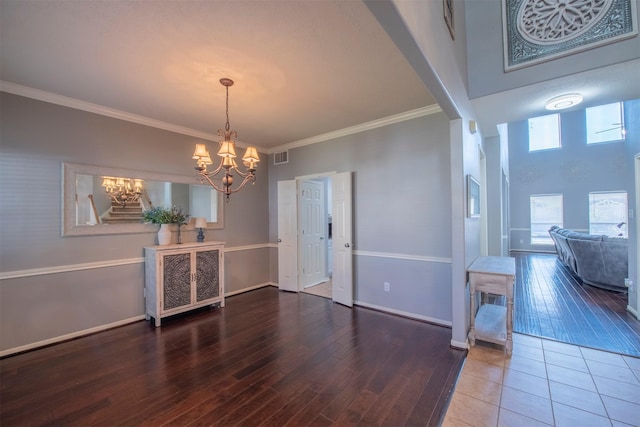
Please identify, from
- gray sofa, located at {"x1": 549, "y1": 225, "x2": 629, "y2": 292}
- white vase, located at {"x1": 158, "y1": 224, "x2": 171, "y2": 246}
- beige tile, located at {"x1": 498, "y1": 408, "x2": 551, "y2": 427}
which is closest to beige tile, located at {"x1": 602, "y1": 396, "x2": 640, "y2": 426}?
beige tile, located at {"x1": 498, "y1": 408, "x2": 551, "y2": 427}

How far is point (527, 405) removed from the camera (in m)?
1.84

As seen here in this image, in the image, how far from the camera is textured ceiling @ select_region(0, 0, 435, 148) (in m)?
1.72

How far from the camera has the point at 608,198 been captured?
26.0 feet

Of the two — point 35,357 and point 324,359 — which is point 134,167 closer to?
point 35,357

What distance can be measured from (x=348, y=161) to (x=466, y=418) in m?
3.24

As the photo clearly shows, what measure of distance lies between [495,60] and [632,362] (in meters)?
3.09

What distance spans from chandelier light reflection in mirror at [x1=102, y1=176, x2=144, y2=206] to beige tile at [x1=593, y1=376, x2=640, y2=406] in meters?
5.04

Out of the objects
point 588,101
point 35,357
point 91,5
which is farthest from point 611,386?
point 35,357

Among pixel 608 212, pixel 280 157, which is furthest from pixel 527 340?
pixel 608 212

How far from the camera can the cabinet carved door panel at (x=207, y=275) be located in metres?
3.63

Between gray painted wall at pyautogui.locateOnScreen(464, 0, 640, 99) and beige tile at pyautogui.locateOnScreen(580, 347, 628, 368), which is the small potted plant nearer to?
gray painted wall at pyautogui.locateOnScreen(464, 0, 640, 99)

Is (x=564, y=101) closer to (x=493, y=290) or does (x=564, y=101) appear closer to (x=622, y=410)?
(x=493, y=290)

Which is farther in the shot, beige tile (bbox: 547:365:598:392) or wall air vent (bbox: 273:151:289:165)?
wall air vent (bbox: 273:151:289:165)

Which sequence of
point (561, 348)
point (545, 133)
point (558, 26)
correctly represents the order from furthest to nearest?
point (545, 133) < point (561, 348) < point (558, 26)
